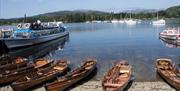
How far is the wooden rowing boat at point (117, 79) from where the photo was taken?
26.1 metres

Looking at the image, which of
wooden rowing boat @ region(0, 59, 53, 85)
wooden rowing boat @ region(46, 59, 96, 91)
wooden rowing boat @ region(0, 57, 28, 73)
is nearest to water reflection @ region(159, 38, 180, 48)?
wooden rowing boat @ region(46, 59, 96, 91)

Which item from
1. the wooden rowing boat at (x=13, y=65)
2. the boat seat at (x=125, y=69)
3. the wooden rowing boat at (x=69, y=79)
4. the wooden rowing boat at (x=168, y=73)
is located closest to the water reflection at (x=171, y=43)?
the wooden rowing boat at (x=168, y=73)

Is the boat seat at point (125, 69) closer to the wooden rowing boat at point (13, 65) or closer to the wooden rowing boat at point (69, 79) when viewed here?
the wooden rowing boat at point (69, 79)

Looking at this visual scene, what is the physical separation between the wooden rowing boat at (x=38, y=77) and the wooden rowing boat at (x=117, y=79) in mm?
5871

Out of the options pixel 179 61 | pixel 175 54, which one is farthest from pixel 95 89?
pixel 175 54

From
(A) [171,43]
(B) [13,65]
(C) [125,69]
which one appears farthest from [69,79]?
(A) [171,43]

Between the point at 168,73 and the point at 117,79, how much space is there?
5847 mm

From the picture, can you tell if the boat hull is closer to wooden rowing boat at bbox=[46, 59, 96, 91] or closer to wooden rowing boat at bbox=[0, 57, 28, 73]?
wooden rowing boat at bbox=[0, 57, 28, 73]

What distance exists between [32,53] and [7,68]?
24126mm

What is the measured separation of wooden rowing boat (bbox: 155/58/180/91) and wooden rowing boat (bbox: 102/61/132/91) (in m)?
3.43

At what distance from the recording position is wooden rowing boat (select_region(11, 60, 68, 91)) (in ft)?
92.8

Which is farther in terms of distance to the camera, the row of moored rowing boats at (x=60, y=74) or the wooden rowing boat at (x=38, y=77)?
the wooden rowing boat at (x=38, y=77)

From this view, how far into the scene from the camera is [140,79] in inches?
1331

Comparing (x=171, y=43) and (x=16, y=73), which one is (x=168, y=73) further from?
(x=171, y=43)
